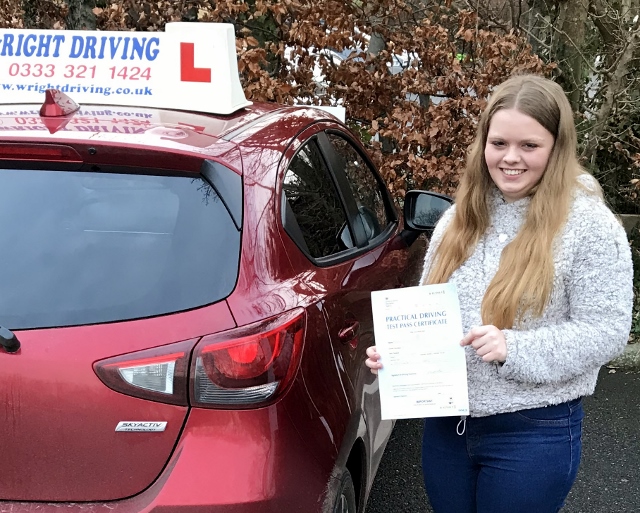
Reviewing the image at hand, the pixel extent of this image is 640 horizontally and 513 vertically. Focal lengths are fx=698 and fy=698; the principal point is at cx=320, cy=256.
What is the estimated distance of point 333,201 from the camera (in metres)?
2.71

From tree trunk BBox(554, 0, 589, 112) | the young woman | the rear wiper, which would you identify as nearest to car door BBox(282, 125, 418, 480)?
the young woman

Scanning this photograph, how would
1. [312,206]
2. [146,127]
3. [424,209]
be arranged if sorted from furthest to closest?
[424,209]
[312,206]
[146,127]

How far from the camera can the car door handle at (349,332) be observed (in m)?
2.17

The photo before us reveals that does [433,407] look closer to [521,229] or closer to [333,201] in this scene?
[521,229]

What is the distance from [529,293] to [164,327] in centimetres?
90

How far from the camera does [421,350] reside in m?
1.81

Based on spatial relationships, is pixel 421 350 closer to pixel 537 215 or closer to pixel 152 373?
pixel 537 215

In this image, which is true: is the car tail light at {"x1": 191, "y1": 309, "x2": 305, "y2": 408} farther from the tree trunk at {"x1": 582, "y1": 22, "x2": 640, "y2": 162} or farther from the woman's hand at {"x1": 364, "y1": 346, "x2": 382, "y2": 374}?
the tree trunk at {"x1": 582, "y1": 22, "x2": 640, "y2": 162}

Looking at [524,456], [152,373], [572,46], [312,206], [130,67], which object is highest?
[572,46]

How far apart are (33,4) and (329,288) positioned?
16.1 feet

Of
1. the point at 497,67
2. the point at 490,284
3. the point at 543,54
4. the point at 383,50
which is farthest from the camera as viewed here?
the point at 543,54

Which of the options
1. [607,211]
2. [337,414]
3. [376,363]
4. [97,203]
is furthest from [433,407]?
[97,203]

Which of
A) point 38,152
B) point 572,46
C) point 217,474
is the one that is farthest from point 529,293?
point 572,46

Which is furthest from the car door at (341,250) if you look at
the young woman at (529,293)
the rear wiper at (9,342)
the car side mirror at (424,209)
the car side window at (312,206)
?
the rear wiper at (9,342)
